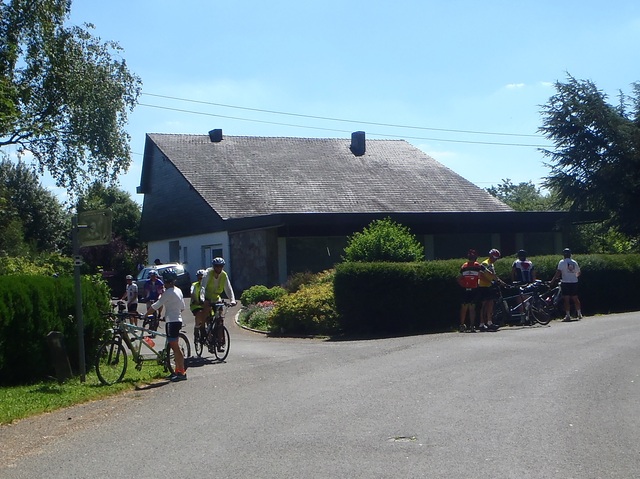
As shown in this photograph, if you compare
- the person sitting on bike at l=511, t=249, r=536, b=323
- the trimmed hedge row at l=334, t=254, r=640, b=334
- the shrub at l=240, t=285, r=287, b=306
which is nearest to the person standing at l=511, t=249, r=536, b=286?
the person sitting on bike at l=511, t=249, r=536, b=323

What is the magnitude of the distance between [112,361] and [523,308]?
1080cm

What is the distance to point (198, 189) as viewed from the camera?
123ft

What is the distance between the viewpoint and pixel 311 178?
4044 centimetres

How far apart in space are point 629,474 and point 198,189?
1253 inches

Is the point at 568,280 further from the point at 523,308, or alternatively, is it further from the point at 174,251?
the point at 174,251

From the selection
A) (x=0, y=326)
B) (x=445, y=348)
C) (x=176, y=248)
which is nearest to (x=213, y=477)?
(x=0, y=326)

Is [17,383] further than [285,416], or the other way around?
[17,383]

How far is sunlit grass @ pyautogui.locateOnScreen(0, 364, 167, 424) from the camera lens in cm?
1131

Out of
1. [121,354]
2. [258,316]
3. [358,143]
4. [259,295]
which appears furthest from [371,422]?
[358,143]

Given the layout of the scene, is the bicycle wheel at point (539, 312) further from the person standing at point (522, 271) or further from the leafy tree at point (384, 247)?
the leafy tree at point (384, 247)

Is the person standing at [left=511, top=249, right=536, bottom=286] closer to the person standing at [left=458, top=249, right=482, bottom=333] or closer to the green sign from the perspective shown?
the person standing at [left=458, top=249, right=482, bottom=333]

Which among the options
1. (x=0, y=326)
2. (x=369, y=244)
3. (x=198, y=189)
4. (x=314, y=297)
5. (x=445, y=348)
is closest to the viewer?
(x=0, y=326)

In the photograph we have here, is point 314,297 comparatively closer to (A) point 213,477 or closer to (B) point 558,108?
(A) point 213,477

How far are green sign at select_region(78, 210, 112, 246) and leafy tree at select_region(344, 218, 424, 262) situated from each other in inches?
456
